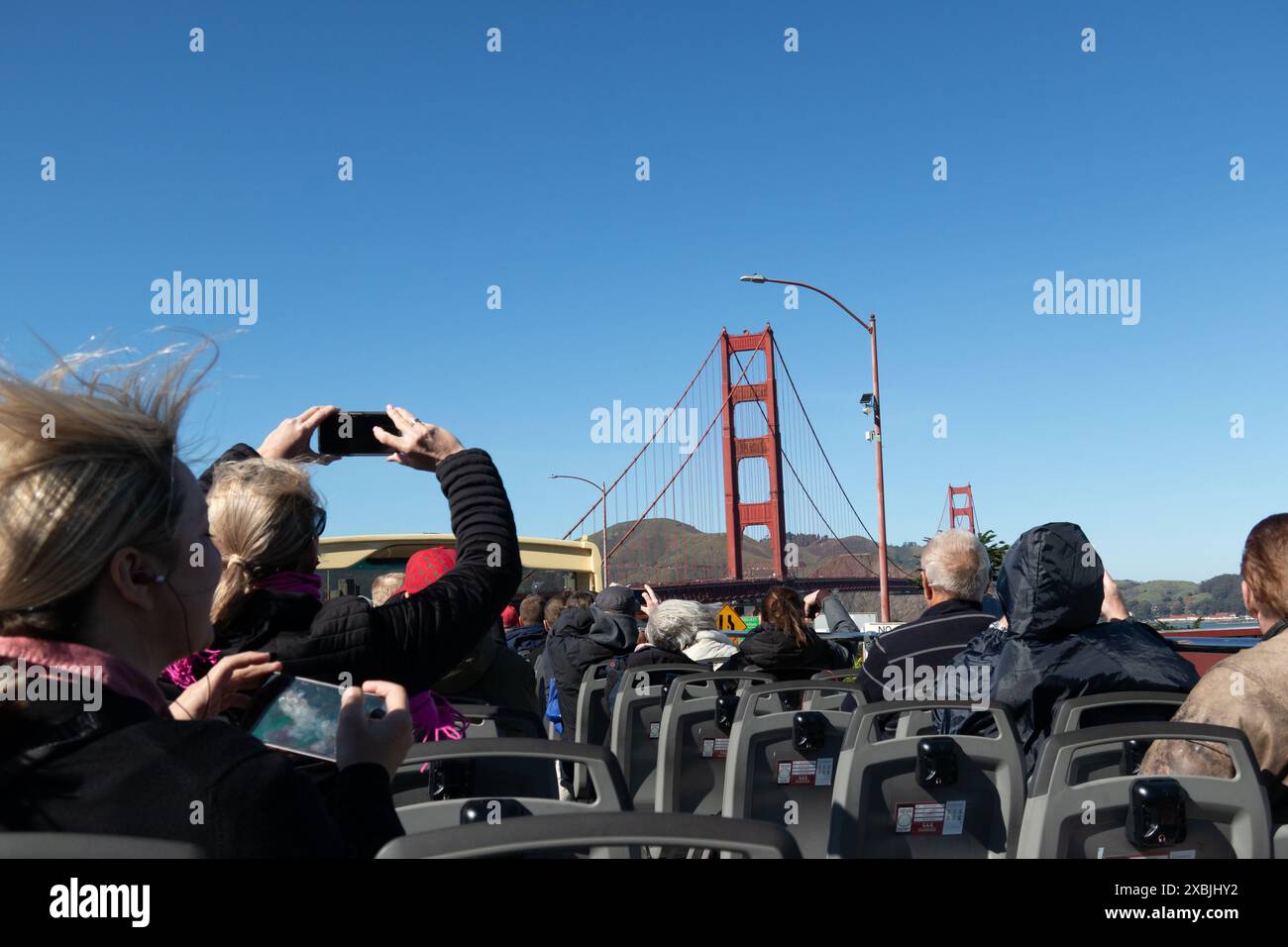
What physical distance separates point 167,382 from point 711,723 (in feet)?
10.6

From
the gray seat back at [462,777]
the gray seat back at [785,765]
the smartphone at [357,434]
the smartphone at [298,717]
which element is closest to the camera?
the smartphone at [298,717]

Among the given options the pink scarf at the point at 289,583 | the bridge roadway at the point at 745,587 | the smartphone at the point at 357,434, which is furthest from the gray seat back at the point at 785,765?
the bridge roadway at the point at 745,587

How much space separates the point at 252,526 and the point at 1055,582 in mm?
2396

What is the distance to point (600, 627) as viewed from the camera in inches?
279

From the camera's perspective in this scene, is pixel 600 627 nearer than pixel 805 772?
No

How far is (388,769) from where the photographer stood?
60.5 inches

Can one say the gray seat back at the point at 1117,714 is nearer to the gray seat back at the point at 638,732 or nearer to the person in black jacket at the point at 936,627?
the person in black jacket at the point at 936,627

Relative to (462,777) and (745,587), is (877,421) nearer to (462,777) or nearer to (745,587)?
(462,777)

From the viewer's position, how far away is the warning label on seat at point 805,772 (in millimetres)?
3719

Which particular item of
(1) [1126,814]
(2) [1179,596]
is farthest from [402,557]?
(2) [1179,596]

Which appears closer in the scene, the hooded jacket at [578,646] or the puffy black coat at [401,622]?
the puffy black coat at [401,622]

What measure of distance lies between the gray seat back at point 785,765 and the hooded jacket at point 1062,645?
0.44 m
